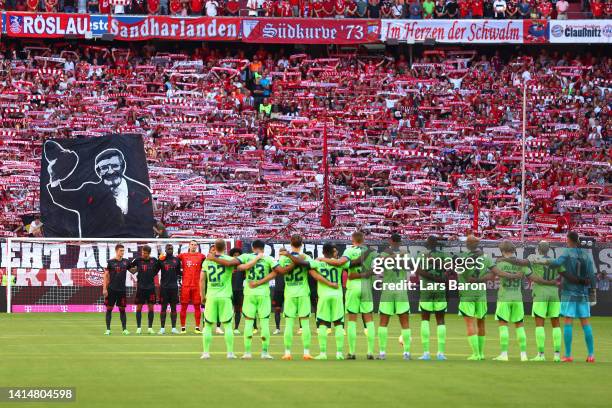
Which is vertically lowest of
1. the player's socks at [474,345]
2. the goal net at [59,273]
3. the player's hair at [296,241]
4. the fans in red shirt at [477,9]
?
the goal net at [59,273]

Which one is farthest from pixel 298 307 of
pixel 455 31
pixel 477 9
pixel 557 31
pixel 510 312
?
pixel 557 31

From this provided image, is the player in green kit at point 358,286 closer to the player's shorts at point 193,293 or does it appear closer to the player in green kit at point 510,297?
the player in green kit at point 510,297

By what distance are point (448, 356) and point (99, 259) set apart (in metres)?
17.8

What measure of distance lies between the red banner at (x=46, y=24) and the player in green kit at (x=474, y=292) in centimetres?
3506

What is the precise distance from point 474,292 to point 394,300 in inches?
54.1

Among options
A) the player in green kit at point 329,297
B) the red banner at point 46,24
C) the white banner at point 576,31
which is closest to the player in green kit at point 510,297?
the player in green kit at point 329,297

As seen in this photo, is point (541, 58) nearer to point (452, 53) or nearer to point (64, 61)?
point (452, 53)

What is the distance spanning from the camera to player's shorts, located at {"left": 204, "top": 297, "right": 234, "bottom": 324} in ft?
69.8

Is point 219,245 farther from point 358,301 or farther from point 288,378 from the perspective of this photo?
point 288,378

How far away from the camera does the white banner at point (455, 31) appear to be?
55.8 metres

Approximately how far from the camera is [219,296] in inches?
843

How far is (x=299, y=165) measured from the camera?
47875 mm

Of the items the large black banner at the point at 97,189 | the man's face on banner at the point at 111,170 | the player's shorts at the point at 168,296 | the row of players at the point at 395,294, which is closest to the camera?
the row of players at the point at 395,294

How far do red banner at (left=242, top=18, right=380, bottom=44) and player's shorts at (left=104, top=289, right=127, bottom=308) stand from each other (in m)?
27.7
